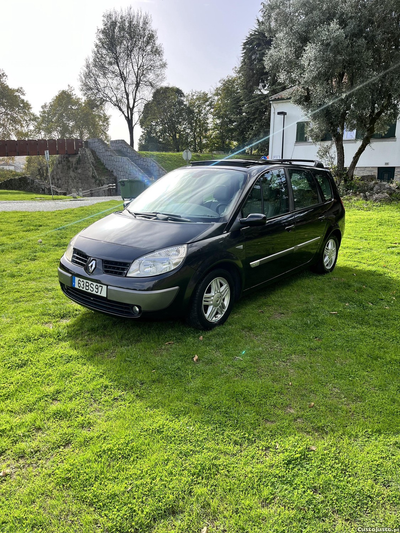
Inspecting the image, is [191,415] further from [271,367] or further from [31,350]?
[31,350]

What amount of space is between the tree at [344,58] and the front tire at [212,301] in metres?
13.6

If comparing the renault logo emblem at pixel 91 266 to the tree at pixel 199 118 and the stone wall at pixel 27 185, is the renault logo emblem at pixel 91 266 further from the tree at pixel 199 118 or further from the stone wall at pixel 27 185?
the tree at pixel 199 118

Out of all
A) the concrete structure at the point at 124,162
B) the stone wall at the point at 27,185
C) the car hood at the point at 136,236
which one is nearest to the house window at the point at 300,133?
the concrete structure at the point at 124,162

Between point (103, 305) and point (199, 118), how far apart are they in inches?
2374

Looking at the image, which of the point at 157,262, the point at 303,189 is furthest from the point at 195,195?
the point at 303,189

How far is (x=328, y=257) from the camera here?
6.11 metres

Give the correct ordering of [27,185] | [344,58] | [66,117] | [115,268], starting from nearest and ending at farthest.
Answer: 1. [115,268]
2. [344,58]
3. [27,185]
4. [66,117]

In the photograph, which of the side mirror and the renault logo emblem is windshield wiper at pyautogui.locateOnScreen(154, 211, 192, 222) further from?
the renault logo emblem

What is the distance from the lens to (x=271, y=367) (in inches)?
131

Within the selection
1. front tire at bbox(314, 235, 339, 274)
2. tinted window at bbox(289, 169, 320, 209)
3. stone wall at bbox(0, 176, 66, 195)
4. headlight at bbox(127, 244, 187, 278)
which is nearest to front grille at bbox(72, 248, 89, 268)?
headlight at bbox(127, 244, 187, 278)

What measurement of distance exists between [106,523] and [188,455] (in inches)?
23.7

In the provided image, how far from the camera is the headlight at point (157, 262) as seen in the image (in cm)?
347

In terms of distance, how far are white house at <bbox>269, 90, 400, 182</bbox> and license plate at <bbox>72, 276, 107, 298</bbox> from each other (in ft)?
65.3

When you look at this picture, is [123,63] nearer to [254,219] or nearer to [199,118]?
[199,118]
